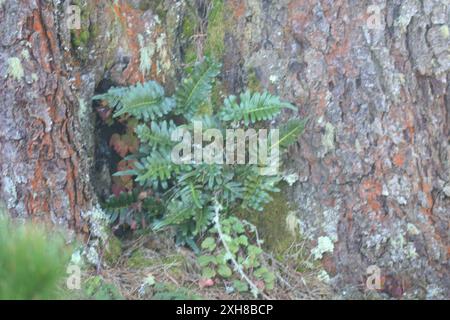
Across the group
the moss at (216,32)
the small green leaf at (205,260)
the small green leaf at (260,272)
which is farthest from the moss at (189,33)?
the small green leaf at (260,272)

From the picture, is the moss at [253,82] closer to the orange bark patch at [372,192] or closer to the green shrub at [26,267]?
the orange bark patch at [372,192]

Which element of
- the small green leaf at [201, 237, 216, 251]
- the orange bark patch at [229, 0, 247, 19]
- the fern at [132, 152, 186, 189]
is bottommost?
the small green leaf at [201, 237, 216, 251]

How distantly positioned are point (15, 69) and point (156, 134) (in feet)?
2.83

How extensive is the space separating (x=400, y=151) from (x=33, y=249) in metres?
2.43

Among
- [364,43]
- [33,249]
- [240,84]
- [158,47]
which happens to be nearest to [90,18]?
[158,47]

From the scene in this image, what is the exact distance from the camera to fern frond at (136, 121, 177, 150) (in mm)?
4129

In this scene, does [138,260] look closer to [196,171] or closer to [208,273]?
[208,273]

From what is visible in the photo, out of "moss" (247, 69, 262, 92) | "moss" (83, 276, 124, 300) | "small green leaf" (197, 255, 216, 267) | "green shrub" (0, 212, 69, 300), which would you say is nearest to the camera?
"green shrub" (0, 212, 69, 300)

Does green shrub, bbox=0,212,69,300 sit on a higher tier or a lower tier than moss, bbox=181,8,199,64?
lower

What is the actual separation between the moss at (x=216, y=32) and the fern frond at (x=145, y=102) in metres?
0.44

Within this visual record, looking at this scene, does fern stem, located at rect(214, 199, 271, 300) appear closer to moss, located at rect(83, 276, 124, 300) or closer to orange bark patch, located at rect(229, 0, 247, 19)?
moss, located at rect(83, 276, 124, 300)

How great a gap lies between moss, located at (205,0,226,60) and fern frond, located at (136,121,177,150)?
597 mm

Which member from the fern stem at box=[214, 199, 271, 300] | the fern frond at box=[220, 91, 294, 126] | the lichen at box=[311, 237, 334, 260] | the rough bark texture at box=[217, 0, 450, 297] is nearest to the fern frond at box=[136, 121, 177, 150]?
the fern frond at box=[220, 91, 294, 126]

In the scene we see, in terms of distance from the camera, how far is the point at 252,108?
4.14 metres
